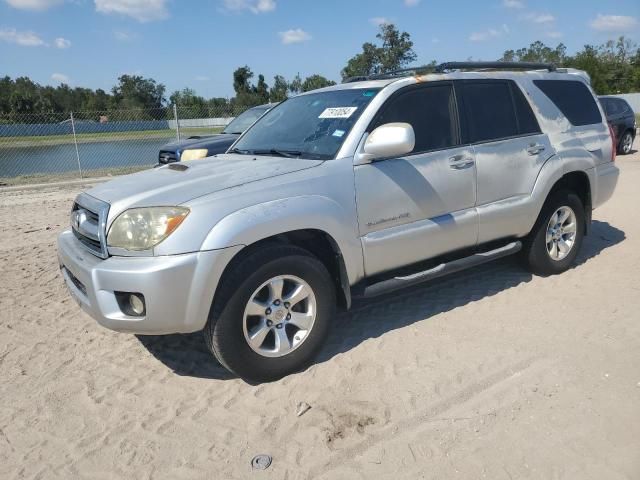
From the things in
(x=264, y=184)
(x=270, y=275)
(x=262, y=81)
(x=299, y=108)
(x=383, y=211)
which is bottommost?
(x=270, y=275)

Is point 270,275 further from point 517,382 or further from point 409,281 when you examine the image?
point 517,382

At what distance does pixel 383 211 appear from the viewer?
3.66 m

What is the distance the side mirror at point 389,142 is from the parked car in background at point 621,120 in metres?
13.2

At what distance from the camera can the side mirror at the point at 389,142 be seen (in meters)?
3.46

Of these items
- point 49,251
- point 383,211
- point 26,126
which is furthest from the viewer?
point 26,126

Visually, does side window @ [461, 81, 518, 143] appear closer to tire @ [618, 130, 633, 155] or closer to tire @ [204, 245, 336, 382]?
tire @ [204, 245, 336, 382]

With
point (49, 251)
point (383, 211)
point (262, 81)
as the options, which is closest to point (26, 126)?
point (49, 251)

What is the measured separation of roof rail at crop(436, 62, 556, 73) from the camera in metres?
4.38

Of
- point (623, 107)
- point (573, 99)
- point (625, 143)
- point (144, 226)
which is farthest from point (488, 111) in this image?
point (623, 107)

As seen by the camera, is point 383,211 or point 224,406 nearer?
point 224,406

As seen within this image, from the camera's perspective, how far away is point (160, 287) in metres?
2.91

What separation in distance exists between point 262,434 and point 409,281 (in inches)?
61.0

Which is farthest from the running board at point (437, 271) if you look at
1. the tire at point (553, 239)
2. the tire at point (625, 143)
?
the tire at point (625, 143)

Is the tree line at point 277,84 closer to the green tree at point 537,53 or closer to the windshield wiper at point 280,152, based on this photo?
the green tree at point 537,53
